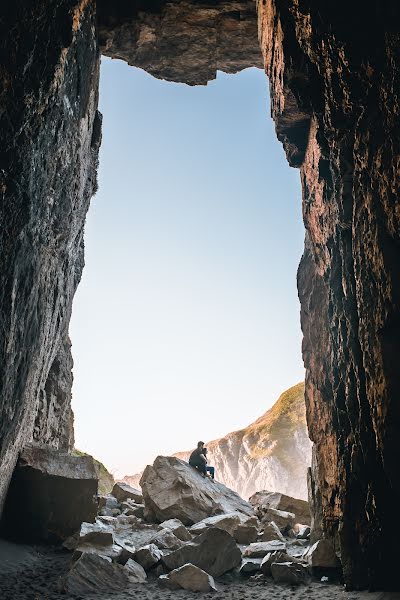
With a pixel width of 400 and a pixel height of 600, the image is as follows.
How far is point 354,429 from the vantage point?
313 inches

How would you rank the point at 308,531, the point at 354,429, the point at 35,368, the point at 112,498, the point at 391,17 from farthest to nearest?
the point at 112,498
the point at 308,531
the point at 35,368
the point at 354,429
the point at 391,17

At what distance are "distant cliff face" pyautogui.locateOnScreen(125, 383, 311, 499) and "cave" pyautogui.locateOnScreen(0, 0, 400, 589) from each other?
42585 mm

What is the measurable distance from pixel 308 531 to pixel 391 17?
12.7m

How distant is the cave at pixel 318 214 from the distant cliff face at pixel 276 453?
42.6 meters

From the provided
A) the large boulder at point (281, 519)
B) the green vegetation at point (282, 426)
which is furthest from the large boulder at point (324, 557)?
the green vegetation at point (282, 426)

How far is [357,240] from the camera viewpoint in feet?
24.3

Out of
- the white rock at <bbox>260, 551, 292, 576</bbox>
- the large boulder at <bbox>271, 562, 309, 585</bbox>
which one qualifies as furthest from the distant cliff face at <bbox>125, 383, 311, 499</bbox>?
the large boulder at <bbox>271, 562, 309, 585</bbox>

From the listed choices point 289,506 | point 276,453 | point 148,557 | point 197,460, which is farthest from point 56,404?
point 276,453

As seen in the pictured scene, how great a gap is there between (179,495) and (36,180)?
35.3 feet

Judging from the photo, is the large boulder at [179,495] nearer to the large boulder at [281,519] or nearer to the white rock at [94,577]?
the large boulder at [281,519]

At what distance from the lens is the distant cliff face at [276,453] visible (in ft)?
173

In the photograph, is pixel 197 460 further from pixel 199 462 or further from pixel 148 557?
pixel 148 557

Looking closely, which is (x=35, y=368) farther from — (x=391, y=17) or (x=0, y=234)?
(x=391, y=17)

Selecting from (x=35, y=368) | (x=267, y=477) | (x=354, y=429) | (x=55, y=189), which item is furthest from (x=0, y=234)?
(x=267, y=477)
